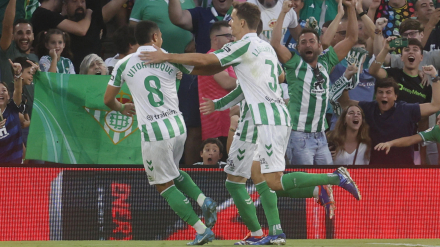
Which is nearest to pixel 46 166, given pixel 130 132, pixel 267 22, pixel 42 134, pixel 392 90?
pixel 42 134

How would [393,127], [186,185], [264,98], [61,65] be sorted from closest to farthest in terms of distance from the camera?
[264,98]
[186,185]
[393,127]
[61,65]

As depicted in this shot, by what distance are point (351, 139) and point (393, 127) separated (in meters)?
0.61

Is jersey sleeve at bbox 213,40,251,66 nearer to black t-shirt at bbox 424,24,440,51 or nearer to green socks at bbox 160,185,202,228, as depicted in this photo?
green socks at bbox 160,185,202,228

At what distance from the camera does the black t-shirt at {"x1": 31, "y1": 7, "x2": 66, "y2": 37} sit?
9.36 m

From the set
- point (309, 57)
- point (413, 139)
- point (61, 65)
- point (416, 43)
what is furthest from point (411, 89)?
point (61, 65)

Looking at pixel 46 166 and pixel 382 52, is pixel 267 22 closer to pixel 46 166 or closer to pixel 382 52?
pixel 382 52

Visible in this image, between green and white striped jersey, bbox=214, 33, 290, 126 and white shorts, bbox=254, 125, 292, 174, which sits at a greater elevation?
green and white striped jersey, bbox=214, 33, 290, 126

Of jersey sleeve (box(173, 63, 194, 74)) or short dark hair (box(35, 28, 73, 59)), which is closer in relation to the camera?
jersey sleeve (box(173, 63, 194, 74))

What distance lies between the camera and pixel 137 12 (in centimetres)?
938

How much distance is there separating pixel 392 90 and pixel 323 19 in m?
2.19

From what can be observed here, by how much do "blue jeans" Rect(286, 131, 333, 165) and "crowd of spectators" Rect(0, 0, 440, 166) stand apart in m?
0.01

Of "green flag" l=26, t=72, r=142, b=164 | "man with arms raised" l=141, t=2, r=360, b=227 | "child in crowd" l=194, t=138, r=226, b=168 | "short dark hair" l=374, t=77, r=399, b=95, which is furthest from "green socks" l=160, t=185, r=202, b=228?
"short dark hair" l=374, t=77, r=399, b=95

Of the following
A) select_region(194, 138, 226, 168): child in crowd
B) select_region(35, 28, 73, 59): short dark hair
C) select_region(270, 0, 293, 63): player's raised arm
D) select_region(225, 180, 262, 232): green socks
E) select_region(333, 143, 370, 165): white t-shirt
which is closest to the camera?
select_region(225, 180, 262, 232): green socks

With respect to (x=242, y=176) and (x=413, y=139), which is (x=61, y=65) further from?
(x=413, y=139)
